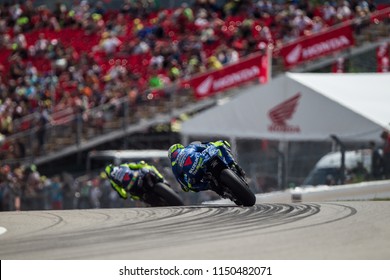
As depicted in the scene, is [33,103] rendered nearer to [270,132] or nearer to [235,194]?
[270,132]

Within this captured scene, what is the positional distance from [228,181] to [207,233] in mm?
2178

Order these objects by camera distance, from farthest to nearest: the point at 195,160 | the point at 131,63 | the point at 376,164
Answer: the point at 131,63 < the point at 376,164 < the point at 195,160

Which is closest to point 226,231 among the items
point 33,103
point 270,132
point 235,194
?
point 235,194

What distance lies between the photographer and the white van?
16.7m

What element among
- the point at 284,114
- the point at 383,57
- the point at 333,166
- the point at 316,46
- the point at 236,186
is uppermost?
the point at 316,46

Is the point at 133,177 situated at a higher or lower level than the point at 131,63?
lower

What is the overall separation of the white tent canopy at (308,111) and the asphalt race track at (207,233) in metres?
5.70

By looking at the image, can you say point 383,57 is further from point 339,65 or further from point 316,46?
point 316,46

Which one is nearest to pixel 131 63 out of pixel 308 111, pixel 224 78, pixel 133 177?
pixel 224 78

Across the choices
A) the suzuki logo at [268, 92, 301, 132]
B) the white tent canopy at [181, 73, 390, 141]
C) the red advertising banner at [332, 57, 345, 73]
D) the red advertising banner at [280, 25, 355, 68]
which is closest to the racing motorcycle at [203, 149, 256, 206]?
the white tent canopy at [181, 73, 390, 141]

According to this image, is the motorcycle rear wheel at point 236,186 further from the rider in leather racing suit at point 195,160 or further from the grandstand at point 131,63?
the grandstand at point 131,63

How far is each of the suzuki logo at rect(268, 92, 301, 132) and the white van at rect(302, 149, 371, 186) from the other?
56.1 inches

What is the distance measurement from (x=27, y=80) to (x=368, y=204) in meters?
17.3

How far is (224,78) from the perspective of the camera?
25141 millimetres
